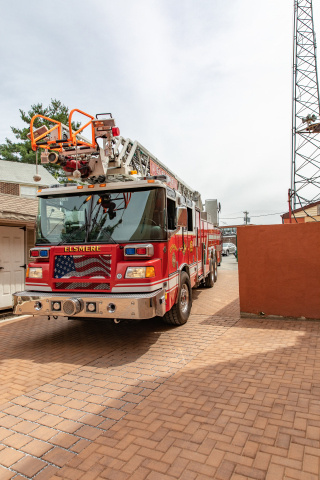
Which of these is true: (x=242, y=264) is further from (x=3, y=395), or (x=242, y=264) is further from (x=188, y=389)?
(x=3, y=395)

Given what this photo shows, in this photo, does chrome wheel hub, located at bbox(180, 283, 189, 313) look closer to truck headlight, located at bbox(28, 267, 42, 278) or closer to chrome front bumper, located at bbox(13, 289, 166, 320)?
chrome front bumper, located at bbox(13, 289, 166, 320)

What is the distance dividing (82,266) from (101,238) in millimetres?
524

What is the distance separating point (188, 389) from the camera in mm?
3605

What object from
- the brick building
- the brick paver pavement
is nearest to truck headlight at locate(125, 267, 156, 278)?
the brick paver pavement

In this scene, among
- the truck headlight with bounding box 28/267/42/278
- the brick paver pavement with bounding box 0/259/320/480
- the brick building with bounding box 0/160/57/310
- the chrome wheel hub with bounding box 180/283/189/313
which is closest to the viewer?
the brick paver pavement with bounding box 0/259/320/480

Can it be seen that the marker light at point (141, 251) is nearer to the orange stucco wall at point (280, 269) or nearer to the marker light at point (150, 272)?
the marker light at point (150, 272)

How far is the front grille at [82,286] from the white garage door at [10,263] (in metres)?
3.75

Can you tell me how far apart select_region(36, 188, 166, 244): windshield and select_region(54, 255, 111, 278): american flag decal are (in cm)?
31

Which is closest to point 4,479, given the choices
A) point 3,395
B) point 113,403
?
point 113,403

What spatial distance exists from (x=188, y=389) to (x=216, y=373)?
57cm

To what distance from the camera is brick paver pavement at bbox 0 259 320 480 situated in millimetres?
2404

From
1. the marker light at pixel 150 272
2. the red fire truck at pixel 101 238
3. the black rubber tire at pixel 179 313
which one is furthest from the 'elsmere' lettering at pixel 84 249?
the black rubber tire at pixel 179 313

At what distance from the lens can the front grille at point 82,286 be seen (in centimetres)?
475

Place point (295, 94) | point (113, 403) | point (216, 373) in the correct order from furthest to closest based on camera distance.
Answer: point (295, 94), point (216, 373), point (113, 403)
